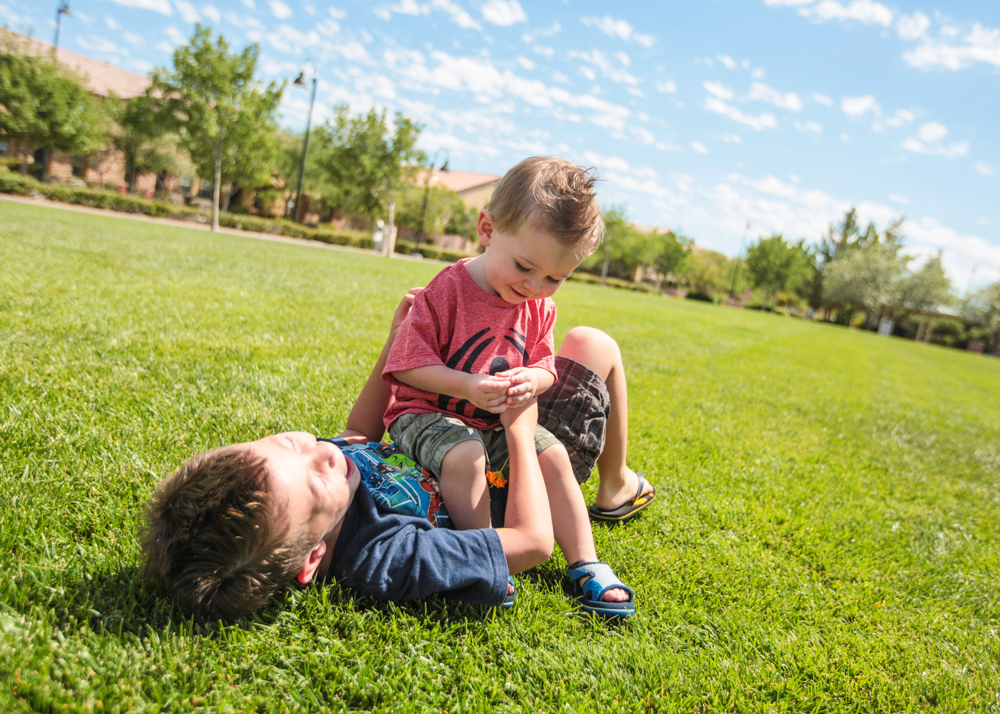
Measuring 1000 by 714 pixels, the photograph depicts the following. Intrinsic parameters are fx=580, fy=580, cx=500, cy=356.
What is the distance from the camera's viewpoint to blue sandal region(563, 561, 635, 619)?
1911mm

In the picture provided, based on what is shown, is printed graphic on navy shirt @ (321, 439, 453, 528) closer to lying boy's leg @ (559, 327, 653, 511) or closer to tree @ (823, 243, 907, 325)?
lying boy's leg @ (559, 327, 653, 511)

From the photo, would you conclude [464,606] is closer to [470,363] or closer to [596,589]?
[596,589]

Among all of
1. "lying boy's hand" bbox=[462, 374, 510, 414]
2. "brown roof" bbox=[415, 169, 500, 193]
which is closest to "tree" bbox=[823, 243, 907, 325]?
"brown roof" bbox=[415, 169, 500, 193]

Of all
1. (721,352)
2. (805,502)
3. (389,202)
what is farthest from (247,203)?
(805,502)

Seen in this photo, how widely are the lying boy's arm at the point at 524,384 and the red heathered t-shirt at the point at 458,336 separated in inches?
3.9

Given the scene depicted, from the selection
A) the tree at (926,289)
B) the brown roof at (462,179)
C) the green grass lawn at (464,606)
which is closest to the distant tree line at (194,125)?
the brown roof at (462,179)

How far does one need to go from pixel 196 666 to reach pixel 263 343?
371 cm

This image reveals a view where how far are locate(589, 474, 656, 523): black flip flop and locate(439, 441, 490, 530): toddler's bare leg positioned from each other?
0.86m

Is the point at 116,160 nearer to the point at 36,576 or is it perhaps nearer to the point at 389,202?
the point at 389,202

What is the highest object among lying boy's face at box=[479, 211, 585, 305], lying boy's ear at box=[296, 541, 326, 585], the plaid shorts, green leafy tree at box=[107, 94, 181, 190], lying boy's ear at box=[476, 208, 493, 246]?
green leafy tree at box=[107, 94, 181, 190]

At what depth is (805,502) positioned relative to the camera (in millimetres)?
3422

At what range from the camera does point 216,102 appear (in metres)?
26.7

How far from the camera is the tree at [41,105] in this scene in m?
27.9

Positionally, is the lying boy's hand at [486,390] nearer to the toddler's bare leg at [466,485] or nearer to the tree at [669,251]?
the toddler's bare leg at [466,485]
